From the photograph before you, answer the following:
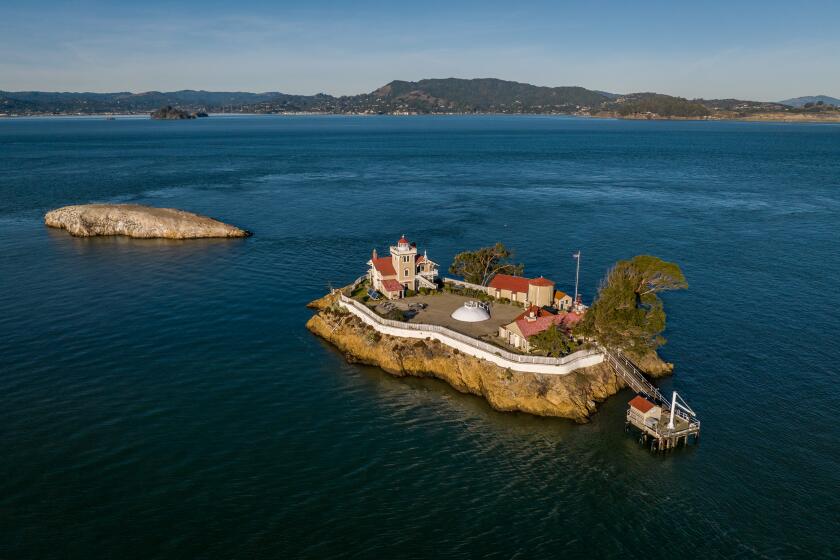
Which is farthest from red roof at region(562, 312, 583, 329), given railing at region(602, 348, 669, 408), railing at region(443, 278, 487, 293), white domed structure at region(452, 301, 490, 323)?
railing at region(443, 278, 487, 293)

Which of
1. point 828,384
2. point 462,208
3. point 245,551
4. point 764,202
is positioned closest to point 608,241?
point 462,208

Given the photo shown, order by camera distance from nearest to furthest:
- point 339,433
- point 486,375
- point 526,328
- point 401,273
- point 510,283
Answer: point 339,433
point 486,375
point 526,328
point 510,283
point 401,273

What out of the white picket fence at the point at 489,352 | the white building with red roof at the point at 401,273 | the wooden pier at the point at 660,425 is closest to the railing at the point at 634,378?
the white picket fence at the point at 489,352

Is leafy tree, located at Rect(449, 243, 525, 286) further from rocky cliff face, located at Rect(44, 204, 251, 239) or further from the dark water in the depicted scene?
rocky cliff face, located at Rect(44, 204, 251, 239)

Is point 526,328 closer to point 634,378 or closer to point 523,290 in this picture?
point 634,378

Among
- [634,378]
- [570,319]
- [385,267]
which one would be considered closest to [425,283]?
[385,267]

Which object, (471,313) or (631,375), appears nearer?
(631,375)
